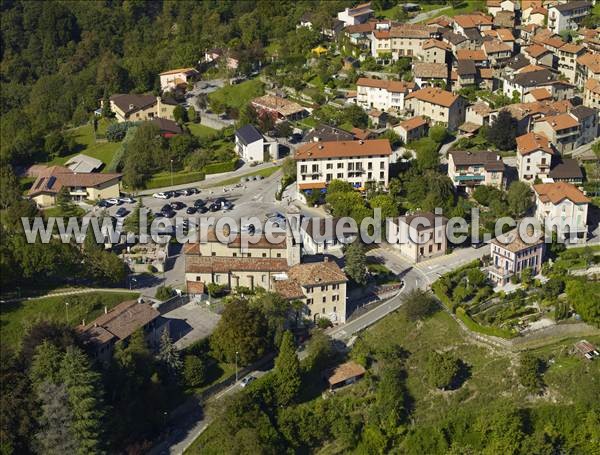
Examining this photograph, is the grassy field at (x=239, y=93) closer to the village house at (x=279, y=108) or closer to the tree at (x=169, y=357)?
the village house at (x=279, y=108)

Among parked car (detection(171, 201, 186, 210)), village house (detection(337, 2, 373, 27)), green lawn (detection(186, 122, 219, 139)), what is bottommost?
parked car (detection(171, 201, 186, 210))

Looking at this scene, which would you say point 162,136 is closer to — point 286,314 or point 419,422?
point 286,314

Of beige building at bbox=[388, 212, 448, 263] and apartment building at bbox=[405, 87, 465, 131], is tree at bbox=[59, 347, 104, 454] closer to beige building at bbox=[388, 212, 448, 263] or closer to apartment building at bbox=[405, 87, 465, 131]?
beige building at bbox=[388, 212, 448, 263]

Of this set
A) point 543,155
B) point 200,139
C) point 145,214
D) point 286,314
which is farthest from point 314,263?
point 200,139

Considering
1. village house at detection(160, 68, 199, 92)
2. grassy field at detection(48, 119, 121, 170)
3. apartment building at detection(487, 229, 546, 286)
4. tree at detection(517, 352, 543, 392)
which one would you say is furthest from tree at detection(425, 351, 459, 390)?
village house at detection(160, 68, 199, 92)

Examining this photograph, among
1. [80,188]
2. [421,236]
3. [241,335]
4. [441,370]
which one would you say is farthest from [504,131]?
[80,188]
